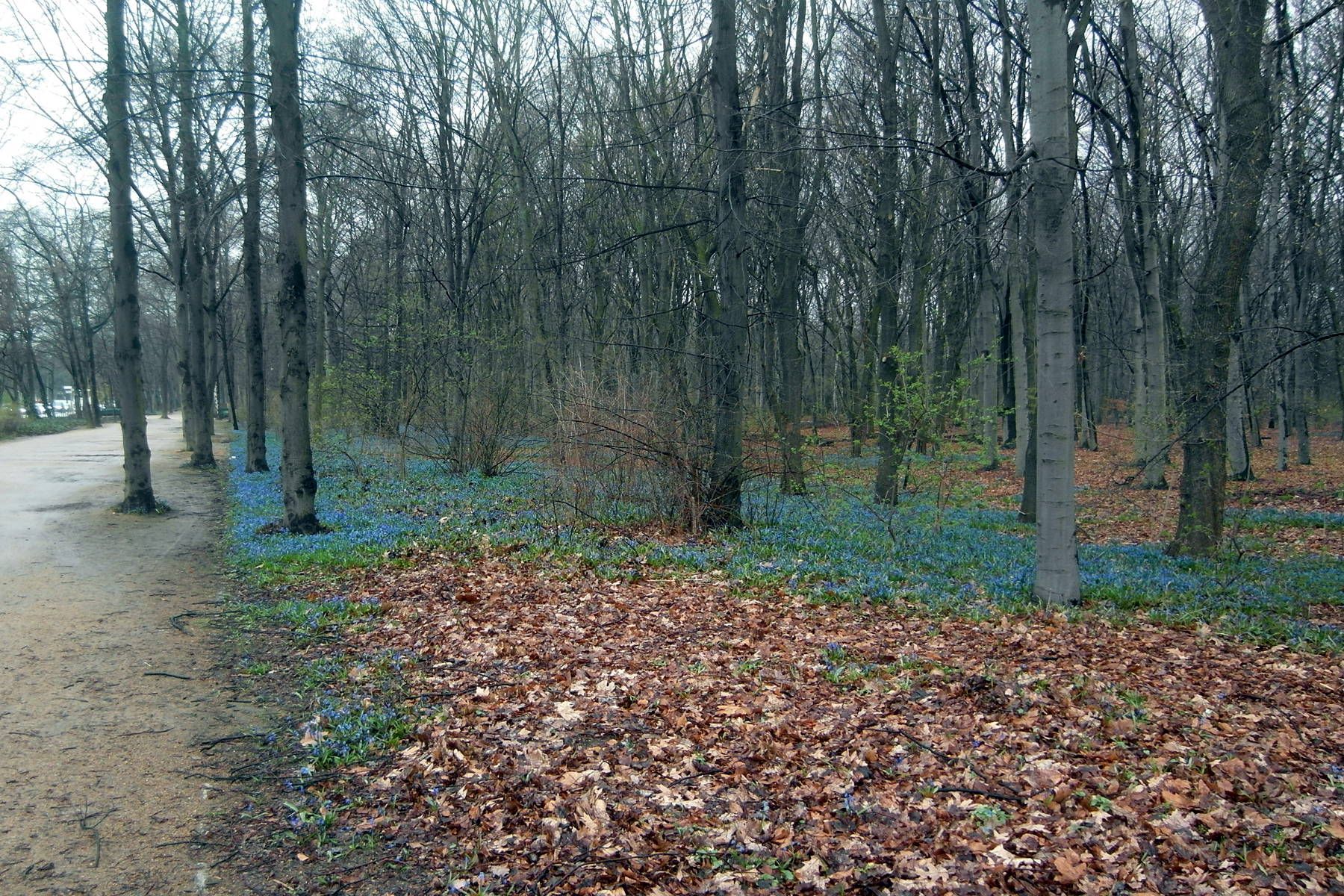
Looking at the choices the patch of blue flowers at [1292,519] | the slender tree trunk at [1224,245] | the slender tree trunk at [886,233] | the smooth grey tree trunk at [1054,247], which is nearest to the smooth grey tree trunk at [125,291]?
the slender tree trunk at [886,233]

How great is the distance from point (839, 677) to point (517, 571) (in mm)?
4496

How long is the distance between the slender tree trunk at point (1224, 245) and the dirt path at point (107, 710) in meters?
10.2

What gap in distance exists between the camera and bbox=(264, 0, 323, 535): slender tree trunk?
11.7 m

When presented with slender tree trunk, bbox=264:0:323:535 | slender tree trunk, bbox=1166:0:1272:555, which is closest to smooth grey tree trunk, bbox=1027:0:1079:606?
slender tree trunk, bbox=1166:0:1272:555

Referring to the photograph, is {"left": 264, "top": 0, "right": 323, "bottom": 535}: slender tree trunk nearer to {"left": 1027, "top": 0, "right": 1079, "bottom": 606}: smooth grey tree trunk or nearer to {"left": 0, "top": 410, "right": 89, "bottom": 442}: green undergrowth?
{"left": 1027, "top": 0, "right": 1079, "bottom": 606}: smooth grey tree trunk

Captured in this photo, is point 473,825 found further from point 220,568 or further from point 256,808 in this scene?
point 220,568

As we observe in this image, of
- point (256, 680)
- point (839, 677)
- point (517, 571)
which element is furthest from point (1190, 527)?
point (256, 680)

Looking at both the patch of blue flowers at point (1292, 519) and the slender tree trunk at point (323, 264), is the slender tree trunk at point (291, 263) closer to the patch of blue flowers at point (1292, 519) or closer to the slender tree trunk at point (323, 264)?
the patch of blue flowers at point (1292, 519)

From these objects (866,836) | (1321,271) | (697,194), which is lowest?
(866,836)

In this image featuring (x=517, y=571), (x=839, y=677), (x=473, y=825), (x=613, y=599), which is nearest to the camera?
(x=473, y=825)

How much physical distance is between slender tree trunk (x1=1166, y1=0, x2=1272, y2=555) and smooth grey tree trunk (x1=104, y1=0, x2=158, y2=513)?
612 inches

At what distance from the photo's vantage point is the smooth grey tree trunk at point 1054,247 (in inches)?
293

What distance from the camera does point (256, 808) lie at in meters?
4.45

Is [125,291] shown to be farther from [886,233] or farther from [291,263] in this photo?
[886,233]
